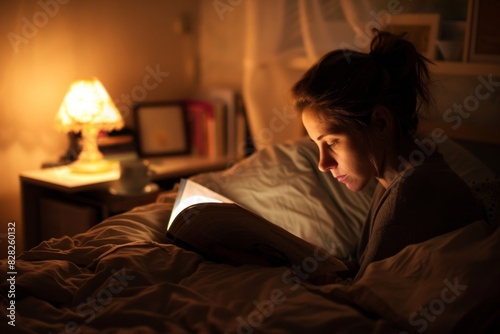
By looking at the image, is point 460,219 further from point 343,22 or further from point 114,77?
point 114,77

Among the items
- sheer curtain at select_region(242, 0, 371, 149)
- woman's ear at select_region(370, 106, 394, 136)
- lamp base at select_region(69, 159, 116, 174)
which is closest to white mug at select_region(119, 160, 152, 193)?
lamp base at select_region(69, 159, 116, 174)

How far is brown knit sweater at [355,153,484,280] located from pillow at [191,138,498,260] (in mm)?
371

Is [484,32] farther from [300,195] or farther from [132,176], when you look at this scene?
[132,176]

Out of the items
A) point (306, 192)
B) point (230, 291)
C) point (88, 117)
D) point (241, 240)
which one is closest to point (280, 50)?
point (88, 117)

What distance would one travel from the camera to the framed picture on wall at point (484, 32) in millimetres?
1822

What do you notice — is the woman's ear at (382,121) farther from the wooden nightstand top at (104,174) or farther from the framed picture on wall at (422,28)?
the wooden nightstand top at (104,174)

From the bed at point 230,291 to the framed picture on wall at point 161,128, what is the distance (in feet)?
4.19

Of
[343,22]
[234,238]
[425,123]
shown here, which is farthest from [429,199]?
[343,22]

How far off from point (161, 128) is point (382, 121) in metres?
1.60

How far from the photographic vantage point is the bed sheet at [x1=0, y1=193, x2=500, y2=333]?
91cm

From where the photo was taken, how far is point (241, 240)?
49.5 inches

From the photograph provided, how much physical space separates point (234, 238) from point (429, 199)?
414 mm

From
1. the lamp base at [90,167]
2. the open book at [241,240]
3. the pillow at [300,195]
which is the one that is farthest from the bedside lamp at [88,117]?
the open book at [241,240]

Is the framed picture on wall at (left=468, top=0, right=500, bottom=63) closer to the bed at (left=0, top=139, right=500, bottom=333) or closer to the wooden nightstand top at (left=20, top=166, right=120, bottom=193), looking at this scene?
the bed at (left=0, top=139, right=500, bottom=333)
